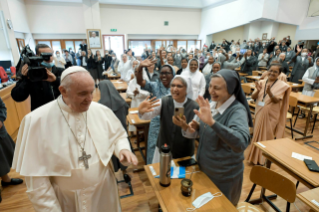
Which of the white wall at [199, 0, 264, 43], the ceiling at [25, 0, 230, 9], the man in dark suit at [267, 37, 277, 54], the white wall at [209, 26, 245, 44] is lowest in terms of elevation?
the man in dark suit at [267, 37, 277, 54]

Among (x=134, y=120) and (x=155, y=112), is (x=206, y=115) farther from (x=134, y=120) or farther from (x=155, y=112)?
(x=134, y=120)

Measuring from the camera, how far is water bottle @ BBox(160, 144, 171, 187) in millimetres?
1395

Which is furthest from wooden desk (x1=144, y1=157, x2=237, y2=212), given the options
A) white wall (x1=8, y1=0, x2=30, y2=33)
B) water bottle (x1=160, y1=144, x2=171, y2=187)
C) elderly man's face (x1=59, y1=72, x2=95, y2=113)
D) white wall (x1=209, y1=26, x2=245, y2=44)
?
white wall (x1=209, y1=26, x2=245, y2=44)

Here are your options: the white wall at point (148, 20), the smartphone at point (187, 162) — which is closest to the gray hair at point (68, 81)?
the smartphone at point (187, 162)

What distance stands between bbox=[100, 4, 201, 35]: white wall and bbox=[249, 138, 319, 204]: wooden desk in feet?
42.2

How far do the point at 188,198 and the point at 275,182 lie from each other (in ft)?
3.13

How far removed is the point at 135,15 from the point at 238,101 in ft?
43.5

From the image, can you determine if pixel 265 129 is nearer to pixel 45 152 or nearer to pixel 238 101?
pixel 238 101

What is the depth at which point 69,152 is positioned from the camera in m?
1.20

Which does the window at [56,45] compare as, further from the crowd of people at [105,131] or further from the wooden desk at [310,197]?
the wooden desk at [310,197]

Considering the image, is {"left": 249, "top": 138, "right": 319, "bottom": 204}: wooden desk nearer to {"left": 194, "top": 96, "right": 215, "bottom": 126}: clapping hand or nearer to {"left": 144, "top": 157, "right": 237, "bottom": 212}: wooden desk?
{"left": 144, "top": 157, "right": 237, "bottom": 212}: wooden desk

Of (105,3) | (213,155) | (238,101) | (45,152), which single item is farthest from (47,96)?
(105,3)

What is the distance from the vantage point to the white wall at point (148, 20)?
12.2 m

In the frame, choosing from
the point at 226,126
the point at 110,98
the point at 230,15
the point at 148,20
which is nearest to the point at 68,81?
the point at 226,126
